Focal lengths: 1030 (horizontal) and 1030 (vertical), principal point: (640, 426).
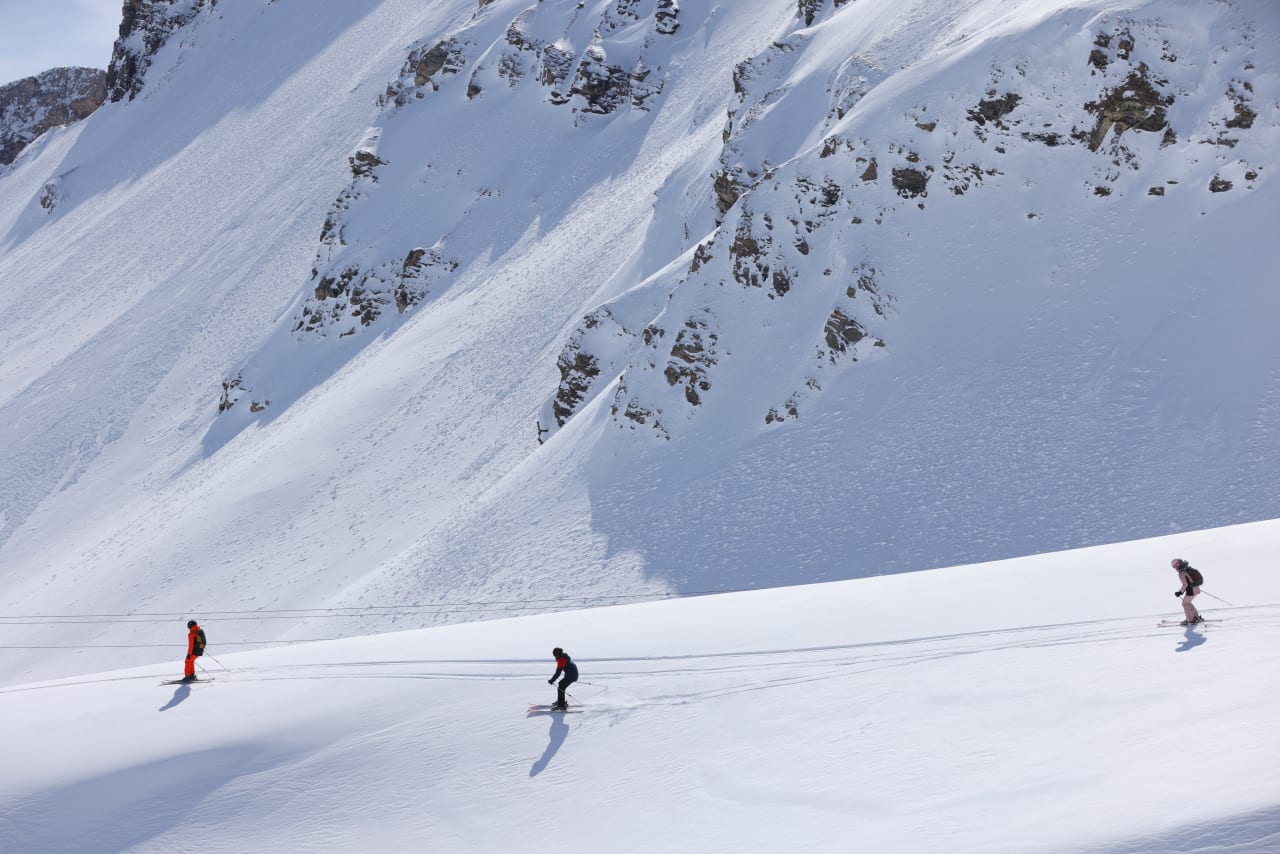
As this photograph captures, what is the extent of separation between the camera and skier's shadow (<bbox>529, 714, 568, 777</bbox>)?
14.1 metres

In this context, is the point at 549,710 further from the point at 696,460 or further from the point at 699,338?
the point at 699,338

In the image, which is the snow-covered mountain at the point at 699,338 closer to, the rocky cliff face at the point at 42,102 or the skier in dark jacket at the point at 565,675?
the skier in dark jacket at the point at 565,675

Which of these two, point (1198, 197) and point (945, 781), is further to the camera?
point (1198, 197)

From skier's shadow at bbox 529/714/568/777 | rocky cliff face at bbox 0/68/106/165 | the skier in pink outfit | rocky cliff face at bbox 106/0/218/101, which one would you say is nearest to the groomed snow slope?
skier's shadow at bbox 529/714/568/777

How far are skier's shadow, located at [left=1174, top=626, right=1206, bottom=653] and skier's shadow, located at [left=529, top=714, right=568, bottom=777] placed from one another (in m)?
8.25

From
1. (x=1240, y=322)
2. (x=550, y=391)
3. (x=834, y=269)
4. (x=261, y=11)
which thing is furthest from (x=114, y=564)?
(x=261, y=11)

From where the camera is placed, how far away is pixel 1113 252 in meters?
31.9

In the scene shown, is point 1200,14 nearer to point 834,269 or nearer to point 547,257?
point 834,269

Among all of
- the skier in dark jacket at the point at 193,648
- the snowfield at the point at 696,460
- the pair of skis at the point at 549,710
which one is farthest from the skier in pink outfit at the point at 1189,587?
the skier in dark jacket at the point at 193,648

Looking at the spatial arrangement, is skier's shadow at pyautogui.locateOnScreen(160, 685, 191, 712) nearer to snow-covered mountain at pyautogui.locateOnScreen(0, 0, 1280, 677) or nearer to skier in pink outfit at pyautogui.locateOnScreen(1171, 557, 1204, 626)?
snow-covered mountain at pyautogui.locateOnScreen(0, 0, 1280, 677)

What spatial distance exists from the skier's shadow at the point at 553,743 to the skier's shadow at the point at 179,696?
23.4 feet

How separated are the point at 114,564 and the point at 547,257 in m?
27.7

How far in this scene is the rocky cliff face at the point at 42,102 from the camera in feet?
477

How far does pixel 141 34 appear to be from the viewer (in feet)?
420
